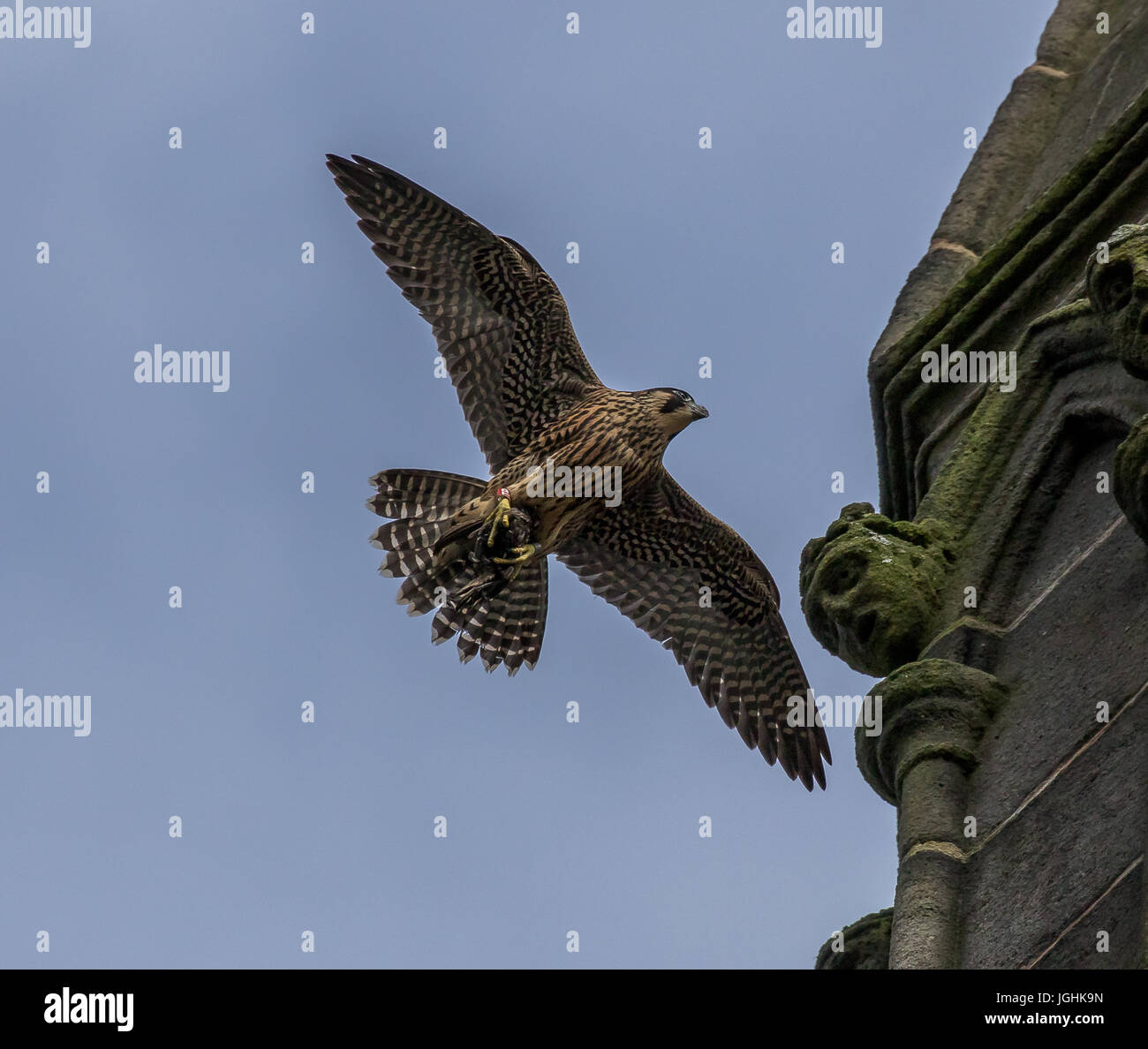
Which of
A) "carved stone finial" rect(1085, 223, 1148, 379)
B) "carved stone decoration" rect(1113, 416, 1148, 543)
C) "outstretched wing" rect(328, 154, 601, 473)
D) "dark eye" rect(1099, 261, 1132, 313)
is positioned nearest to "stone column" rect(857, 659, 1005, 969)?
"carved stone decoration" rect(1113, 416, 1148, 543)

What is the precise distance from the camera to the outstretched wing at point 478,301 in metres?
11.0

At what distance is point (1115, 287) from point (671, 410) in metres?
4.48

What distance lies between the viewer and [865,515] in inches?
299

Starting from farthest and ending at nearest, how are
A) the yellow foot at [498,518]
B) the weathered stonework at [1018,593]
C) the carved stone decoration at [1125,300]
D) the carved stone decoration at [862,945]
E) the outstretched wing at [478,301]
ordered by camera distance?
1. the outstretched wing at [478,301]
2. the yellow foot at [498,518]
3. the carved stone decoration at [862,945]
4. the carved stone decoration at [1125,300]
5. the weathered stonework at [1018,593]

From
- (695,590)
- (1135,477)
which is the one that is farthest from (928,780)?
(695,590)

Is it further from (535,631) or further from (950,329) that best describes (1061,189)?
(535,631)

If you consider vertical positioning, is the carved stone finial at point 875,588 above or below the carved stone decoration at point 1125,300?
below

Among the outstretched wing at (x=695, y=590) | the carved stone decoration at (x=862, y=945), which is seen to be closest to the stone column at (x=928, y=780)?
the carved stone decoration at (x=862, y=945)

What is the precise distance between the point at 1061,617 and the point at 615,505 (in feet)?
15.6

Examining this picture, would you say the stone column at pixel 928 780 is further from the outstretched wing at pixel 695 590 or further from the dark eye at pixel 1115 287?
the outstretched wing at pixel 695 590

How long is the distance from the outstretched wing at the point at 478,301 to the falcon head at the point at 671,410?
499 mm

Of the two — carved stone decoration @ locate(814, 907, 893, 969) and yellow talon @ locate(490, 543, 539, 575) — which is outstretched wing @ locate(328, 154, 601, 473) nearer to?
yellow talon @ locate(490, 543, 539, 575)

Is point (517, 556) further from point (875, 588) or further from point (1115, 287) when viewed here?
point (1115, 287)
